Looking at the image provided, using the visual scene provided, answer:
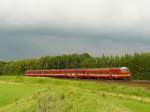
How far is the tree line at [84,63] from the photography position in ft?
333

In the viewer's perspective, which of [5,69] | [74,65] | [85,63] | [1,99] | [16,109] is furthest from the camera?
[5,69]

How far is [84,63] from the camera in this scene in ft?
446

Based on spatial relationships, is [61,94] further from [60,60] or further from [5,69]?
[5,69]

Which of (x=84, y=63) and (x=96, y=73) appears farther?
(x=84, y=63)

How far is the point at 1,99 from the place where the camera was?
131 ft

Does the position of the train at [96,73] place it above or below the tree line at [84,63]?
below

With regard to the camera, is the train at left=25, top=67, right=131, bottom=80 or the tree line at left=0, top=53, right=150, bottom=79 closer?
the train at left=25, top=67, right=131, bottom=80

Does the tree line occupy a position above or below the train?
above

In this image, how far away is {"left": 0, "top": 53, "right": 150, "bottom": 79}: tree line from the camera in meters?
102

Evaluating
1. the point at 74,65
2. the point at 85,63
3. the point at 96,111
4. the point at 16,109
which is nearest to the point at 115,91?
the point at 16,109

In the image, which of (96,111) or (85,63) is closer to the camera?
(96,111)

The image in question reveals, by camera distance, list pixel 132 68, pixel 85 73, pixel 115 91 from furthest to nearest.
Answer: pixel 132 68 → pixel 85 73 → pixel 115 91

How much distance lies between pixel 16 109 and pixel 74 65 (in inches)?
4697

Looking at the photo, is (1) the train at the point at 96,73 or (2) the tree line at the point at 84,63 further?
(2) the tree line at the point at 84,63
